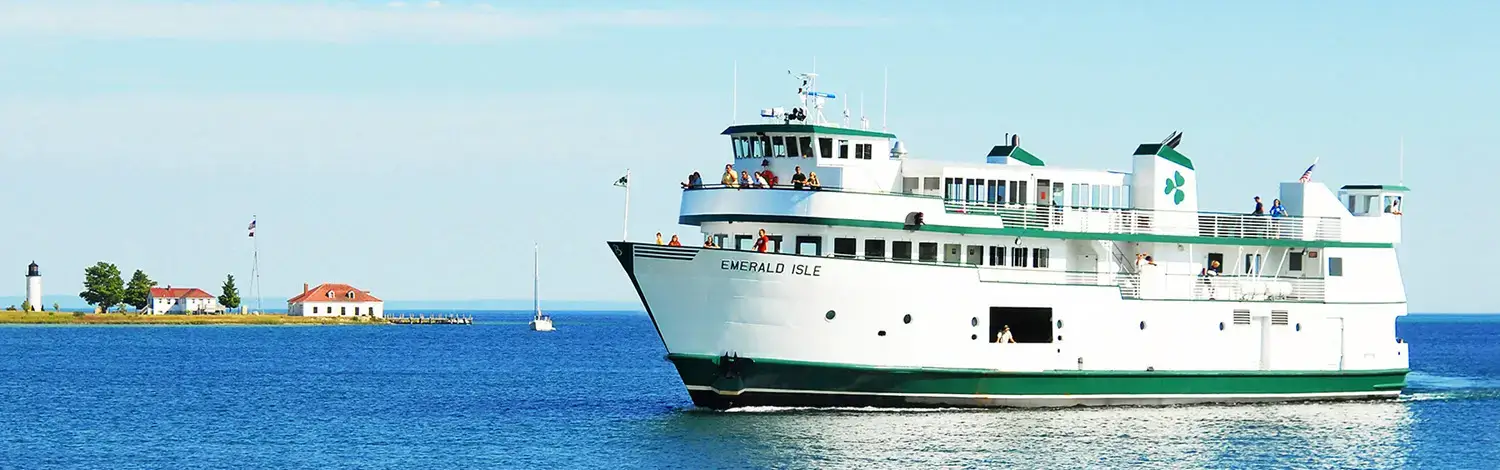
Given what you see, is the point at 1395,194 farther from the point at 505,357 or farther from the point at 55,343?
the point at 55,343

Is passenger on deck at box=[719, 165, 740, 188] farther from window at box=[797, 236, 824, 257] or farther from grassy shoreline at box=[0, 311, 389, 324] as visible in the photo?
grassy shoreline at box=[0, 311, 389, 324]

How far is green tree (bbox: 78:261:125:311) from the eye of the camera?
5758 inches

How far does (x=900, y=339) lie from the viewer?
38.1m

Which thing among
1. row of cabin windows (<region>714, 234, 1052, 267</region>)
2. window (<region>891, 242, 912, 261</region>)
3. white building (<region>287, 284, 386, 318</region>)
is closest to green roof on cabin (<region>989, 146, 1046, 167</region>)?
row of cabin windows (<region>714, 234, 1052, 267</region>)

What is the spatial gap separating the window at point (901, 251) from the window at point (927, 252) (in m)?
0.26

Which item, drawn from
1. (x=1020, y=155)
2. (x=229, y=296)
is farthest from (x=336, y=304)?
(x=1020, y=155)

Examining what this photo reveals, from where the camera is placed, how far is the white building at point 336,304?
15975cm

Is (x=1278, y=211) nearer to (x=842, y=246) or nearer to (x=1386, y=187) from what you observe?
(x=1386, y=187)

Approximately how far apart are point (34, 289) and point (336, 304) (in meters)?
24.9

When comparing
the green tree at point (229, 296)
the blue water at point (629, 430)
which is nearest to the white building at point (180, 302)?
the green tree at point (229, 296)

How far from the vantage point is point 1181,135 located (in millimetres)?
43906

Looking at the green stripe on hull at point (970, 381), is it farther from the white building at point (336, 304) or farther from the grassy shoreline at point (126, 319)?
the white building at point (336, 304)

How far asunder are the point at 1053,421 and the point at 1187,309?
5.05 metres

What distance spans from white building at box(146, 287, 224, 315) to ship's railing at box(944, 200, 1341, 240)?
12681cm
